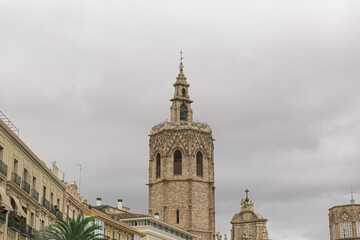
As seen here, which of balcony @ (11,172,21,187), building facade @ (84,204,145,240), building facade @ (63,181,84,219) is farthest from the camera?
building facade @ (84,204,145,240)

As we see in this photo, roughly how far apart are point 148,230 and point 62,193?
3482cm

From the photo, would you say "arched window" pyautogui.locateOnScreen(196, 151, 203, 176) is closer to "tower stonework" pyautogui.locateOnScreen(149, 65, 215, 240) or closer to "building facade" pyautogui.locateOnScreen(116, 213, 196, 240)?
"tower stonework" pyautogui.locateOnScreen(149, 65, 215, 240)

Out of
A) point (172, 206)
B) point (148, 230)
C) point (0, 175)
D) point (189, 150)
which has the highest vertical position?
point (189, 150)

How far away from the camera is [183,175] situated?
120m

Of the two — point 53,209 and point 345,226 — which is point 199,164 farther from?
point 53,209

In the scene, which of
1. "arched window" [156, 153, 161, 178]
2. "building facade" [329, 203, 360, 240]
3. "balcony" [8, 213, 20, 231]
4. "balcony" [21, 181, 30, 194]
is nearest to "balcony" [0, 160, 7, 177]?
"balcony" [8, 213, 20, 231]

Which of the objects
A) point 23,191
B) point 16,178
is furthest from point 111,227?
point 16,178

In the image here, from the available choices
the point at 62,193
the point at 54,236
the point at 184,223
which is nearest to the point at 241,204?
the point at 184,223

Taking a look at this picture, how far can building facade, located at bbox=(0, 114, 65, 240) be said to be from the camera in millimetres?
44281

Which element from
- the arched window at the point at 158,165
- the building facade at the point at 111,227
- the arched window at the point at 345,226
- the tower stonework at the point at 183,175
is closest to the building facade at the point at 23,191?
the building facade at the point at 111,227

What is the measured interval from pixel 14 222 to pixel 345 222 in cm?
12857

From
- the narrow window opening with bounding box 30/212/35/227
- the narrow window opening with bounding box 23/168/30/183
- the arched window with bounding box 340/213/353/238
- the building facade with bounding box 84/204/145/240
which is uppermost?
the arched window with bounding box 340/213/353/238

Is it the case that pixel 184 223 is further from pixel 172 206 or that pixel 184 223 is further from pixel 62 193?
pixel 62 193

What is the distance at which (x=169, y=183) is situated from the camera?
396ft
